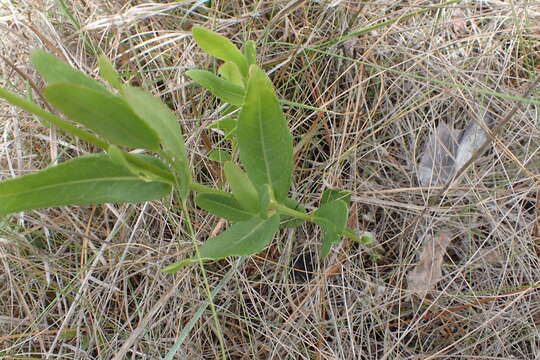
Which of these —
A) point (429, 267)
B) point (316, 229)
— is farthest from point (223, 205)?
point (429, 267)

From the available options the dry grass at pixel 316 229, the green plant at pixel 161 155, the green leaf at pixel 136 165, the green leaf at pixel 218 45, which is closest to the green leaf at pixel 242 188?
the green plant at pixel 161 155

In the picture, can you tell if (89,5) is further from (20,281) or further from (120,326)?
(120,326)

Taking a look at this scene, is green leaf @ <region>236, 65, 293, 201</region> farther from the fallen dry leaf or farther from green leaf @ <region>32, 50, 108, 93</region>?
the fallen dry leaf

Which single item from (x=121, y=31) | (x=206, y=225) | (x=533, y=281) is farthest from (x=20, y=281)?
(x=533, y=281)

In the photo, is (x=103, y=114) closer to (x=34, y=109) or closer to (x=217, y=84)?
(x=34, y=109)

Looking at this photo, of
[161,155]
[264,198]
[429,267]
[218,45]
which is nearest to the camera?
[161,155]

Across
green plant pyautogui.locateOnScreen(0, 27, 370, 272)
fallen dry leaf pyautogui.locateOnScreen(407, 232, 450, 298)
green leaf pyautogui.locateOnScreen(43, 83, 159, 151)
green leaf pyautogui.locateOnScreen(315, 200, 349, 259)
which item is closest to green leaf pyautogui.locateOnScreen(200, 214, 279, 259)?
green plant pyautogui.locateOnScreen(0, 27, 370, 272)
